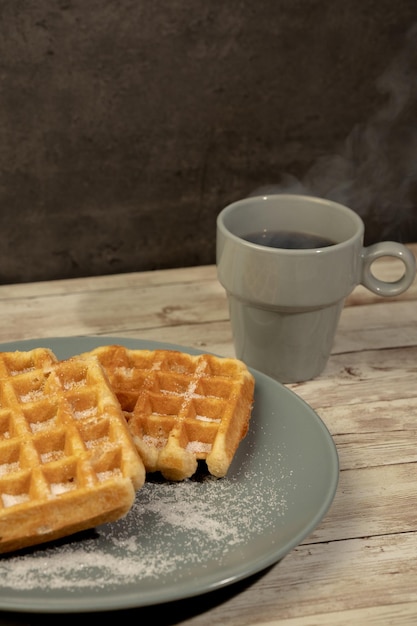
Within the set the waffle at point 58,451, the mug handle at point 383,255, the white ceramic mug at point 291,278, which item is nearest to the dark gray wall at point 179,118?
the white ceramic mug at point 291,278

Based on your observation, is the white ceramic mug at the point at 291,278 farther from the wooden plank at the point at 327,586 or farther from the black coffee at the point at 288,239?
the wooden plank at the point at 327,586

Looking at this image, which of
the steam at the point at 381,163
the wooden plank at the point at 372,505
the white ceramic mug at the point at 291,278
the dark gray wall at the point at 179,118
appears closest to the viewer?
the wooden plank at the point at 372,505

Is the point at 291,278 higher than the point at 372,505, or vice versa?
the point at 291,278

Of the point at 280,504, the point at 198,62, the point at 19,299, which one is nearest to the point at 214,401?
the point at 280,504

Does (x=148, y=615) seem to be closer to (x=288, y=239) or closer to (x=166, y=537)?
(x=166, y=537)

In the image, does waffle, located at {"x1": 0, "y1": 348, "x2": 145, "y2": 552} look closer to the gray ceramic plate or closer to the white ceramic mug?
the gray ceramic plate

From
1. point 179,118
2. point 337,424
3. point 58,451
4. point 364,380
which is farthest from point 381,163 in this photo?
point 58,451
